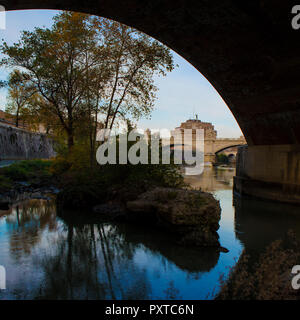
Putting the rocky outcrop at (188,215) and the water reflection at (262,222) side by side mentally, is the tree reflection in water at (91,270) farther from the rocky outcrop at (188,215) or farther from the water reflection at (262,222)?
the water reflection at (262,222)

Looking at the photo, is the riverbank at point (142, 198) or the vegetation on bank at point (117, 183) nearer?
the riverbank at point (142, 198)

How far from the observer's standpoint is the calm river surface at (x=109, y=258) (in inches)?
180

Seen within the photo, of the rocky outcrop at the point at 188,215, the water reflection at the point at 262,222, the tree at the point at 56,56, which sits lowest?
the water reflection at the point at 262,222

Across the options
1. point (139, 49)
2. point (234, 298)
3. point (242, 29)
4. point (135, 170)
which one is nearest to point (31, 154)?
point (139, 49)

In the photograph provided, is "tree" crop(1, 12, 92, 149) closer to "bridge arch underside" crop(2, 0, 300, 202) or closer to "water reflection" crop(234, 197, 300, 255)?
"bridge arch underside" crop(2, 0, 300, 202)

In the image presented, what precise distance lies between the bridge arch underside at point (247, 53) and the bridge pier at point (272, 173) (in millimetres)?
47

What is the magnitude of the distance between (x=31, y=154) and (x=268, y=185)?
3134 centimetres

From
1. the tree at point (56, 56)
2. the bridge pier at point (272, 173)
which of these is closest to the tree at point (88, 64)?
the tree at point (56, 56)

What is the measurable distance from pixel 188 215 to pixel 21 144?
3020 centimetres

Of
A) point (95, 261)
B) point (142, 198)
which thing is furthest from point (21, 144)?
point (95, 261)

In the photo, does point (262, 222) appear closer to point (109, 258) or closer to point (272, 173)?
point (272, 173)

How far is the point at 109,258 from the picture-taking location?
610cm

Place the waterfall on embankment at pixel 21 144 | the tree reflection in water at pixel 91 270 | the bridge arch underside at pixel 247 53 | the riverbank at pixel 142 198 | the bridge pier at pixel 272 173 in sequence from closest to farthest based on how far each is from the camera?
1. the tree reflection in water at pixel 91 270
2. the bridge arch underside at pixel 247 53
3. the riverbank at pixel 142 198
4. the bridge pier at pixel 272 173
5. the waterfall on embankment at pixel 21 144

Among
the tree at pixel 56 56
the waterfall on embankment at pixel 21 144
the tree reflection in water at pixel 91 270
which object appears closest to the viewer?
the tree reflection in water at pixel 91 270
